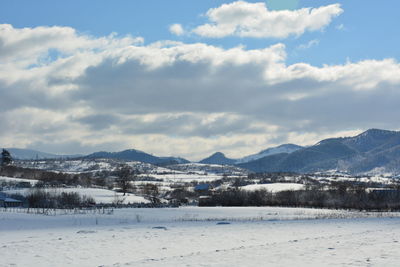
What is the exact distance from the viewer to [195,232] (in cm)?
3994

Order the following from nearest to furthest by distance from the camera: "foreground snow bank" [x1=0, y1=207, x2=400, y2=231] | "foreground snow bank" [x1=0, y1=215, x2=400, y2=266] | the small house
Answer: "foreground snow bank" [x1=0, y1=215, x2=400, y2=266] → "foreground snow bank" [x1=0, y1=207, x2=400, y2=231] → the small house

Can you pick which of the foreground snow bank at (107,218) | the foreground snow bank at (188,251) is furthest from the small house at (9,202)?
the foreground snow bank at (188,251)

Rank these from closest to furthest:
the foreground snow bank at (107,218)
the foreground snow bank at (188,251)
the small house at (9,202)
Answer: the foreground snow bank at (188,251)
the foreground snow bank at (107,218)
the small house at (9,202)

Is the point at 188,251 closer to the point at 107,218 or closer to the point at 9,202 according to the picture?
the point at 107,218

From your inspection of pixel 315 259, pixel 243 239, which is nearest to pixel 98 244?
pixel 243 239

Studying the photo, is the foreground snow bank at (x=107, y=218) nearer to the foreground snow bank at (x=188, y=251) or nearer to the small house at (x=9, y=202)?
the foreground snow bank at (x=188, y=251)

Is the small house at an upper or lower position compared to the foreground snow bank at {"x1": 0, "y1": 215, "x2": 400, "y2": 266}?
lower

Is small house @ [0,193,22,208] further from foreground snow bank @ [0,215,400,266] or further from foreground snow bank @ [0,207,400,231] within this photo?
foreground snow bank @ [0,215,400,266]

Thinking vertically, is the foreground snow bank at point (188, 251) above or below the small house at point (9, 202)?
above

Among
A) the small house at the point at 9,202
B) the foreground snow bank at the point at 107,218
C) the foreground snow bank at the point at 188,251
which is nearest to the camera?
the foreground snow bank at the point at 188,251

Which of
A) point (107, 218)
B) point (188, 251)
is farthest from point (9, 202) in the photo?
point (188, 251)

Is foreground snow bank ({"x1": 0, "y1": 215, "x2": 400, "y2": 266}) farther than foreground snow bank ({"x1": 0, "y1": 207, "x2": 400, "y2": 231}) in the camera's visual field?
No

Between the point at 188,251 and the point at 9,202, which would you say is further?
the point at 9,202

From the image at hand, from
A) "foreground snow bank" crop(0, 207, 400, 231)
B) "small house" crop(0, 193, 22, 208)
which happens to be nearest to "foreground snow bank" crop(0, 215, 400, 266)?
"foreground snow bank" crop(0, 207, 400, 231)
